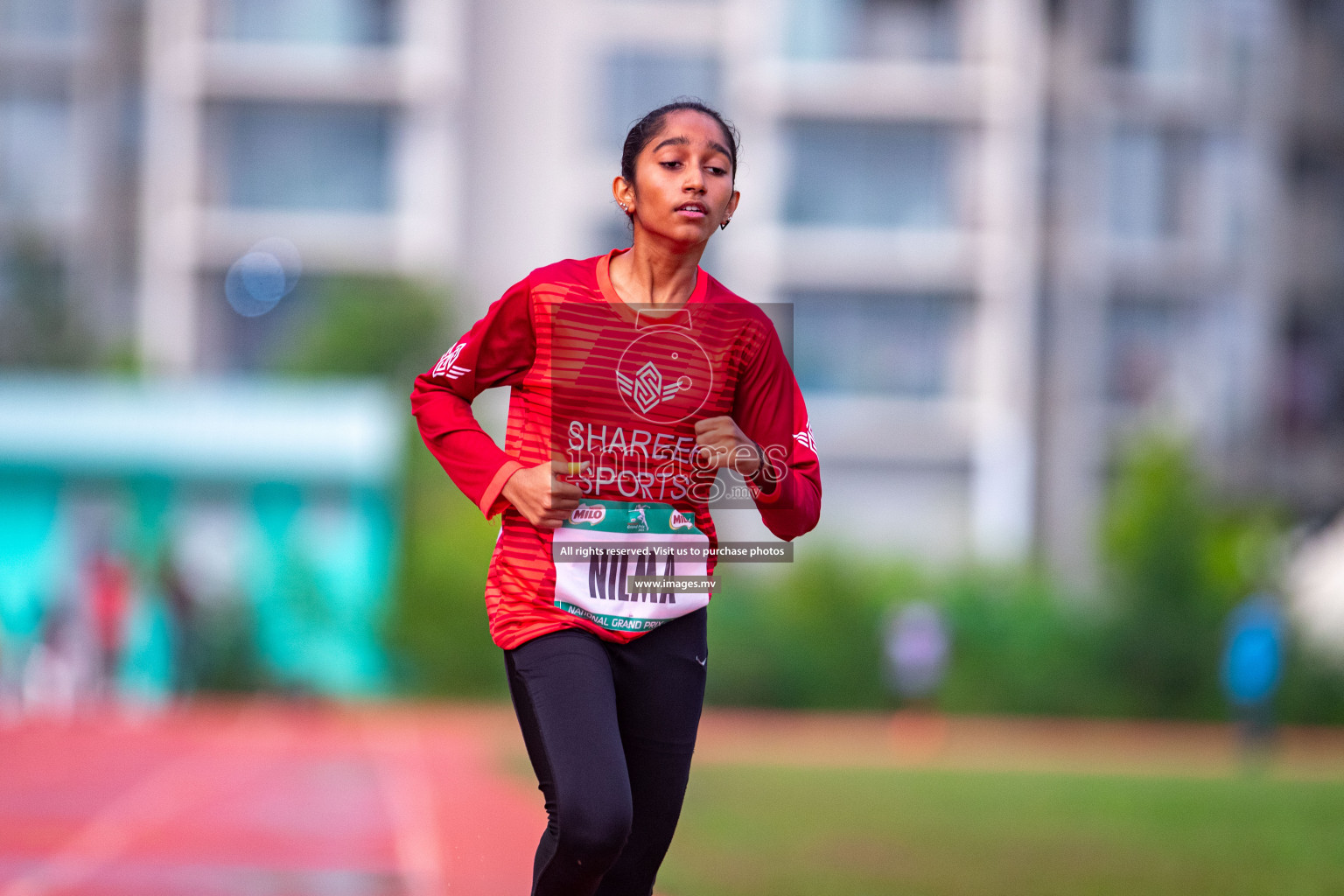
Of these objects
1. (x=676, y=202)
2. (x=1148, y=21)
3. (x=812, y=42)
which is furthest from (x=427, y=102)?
(x=676, y=202)

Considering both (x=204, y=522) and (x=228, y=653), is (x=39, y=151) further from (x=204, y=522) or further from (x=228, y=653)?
(x=228, y=653)

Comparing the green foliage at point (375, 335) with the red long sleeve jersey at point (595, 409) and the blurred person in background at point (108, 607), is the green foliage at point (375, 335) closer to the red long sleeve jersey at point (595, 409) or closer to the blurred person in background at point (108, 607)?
the blurred person in background at point (108, 607)

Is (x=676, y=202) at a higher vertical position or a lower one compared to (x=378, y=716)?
higher

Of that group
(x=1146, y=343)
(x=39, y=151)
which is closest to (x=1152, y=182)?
(x=1146, y=343)

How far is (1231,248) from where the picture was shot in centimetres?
3706

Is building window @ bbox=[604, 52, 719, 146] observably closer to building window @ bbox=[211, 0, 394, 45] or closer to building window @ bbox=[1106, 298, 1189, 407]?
building window @ bbox=[211, 0, 394, 45]

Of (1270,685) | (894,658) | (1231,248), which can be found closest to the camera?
(1270,685)

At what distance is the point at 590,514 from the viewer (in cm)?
362

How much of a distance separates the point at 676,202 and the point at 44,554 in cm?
1945

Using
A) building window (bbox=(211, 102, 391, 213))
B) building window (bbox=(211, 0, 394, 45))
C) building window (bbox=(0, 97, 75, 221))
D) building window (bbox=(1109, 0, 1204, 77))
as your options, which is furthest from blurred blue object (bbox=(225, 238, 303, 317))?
building window (bbox=(1109, 0, 1204, 77))

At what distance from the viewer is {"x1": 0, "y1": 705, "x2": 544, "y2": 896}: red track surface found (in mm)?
8547

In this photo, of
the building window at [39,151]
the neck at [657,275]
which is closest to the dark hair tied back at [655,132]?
the neck at [657,275]

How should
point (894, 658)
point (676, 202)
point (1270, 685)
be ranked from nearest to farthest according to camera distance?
1. point (676, 202)
2. point (1270, 685)
3. point (894, 658)

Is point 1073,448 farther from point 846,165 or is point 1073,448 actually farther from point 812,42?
point 812,42
